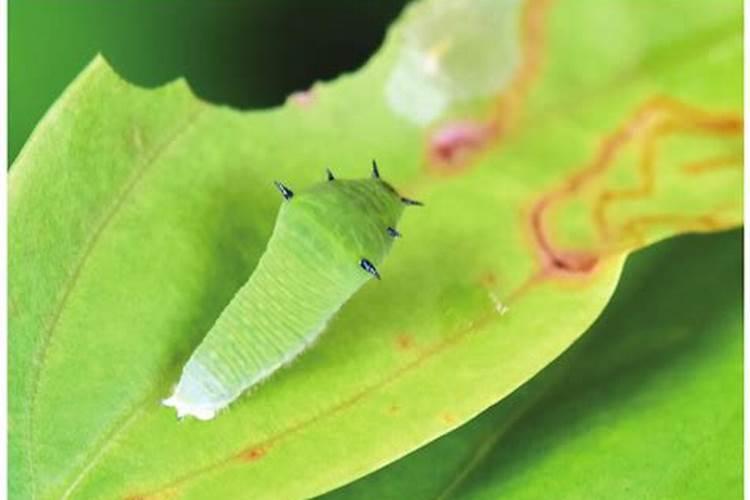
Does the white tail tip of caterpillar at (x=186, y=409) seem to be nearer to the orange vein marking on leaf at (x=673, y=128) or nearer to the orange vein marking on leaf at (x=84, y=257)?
the orange vein marking on leaf at (x=84, y=257)

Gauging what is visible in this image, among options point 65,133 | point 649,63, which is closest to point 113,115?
point 65,133

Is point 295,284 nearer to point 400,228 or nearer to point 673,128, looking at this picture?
point 400,228

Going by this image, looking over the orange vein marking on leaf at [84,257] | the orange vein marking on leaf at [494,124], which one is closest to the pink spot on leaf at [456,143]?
the orange vein marking on leaf at [494,124]

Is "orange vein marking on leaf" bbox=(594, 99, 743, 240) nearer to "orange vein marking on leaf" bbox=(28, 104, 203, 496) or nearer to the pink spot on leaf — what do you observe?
the pink spot on leaf

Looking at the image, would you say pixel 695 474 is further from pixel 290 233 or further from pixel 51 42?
pixel 51 42

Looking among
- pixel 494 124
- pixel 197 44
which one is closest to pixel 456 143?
pixel 494 124

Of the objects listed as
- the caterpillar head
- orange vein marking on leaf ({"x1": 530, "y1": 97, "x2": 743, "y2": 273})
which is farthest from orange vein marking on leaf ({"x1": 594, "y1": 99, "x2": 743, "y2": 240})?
the caterpillar head
